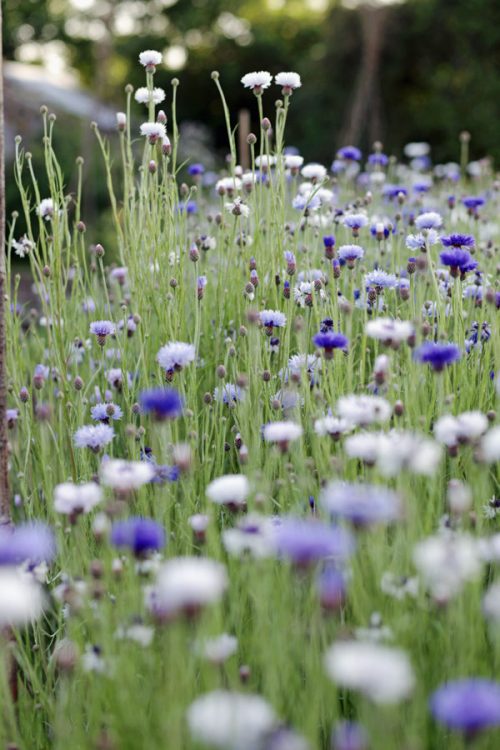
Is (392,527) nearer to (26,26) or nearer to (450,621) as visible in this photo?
(450,621)

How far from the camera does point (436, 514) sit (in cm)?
183

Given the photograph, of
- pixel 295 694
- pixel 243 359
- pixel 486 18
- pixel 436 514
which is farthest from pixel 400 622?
pixel 486 18

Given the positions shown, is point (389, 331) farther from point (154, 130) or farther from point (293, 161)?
point (293, 161)

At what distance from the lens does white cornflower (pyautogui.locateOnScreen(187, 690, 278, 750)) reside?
3.47 feet

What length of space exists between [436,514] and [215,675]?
0.68 metres

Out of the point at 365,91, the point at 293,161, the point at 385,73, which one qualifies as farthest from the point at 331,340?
the point at 385,73

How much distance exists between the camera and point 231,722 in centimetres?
106

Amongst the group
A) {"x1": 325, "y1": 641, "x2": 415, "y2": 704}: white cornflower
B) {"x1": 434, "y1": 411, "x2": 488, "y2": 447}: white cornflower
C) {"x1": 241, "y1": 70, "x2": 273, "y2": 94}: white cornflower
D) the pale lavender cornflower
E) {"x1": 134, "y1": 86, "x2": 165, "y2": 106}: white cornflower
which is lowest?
{"x1": 325, "y1": 641, "x2": 415, "y2": 704}: white cornflower

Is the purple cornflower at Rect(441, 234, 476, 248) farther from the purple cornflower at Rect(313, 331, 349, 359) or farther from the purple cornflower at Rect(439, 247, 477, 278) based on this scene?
the purple cornflower at Rect(313, 331, 349, 359)

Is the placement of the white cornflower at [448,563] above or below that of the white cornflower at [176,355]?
below

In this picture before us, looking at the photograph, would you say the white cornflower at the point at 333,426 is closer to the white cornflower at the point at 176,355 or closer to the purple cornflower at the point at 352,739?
the white cornflower at the point at 176,355

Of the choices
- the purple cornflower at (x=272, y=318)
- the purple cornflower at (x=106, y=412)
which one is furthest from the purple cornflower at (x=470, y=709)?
the purple cornflower at (x=272, y=318)

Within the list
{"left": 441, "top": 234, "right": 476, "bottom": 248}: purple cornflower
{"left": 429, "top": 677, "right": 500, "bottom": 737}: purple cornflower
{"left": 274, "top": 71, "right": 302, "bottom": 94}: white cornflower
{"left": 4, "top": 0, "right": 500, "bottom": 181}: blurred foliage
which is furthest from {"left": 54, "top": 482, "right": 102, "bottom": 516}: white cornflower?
{"left": 4, "top": 0, "right": 500, "bottom": 181}: blurred foliage

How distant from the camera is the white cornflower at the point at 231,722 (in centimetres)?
106
